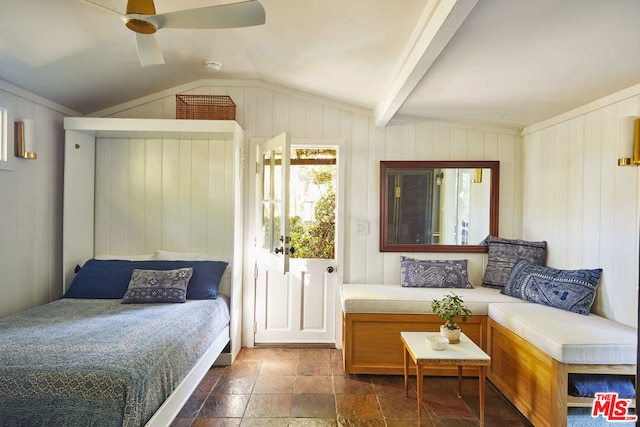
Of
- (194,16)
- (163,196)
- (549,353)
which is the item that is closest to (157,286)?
(163,196)

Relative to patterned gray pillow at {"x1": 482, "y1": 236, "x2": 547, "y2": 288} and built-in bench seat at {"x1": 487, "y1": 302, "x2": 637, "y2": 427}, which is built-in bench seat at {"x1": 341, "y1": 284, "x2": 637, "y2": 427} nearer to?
built-in bench seat at {"x1": 487, "y1": 302, "x2": 637, "y2": 427}

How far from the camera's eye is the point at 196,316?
103 inches

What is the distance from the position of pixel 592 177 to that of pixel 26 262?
4.29 metres

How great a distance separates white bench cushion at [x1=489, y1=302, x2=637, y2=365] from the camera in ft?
6.81

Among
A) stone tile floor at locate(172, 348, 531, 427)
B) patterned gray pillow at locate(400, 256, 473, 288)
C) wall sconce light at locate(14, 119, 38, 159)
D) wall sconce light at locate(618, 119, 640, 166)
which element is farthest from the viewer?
patterned gray pillow at locate(400, 256, 473, 288)

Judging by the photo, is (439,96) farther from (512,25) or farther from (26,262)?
(26,262)

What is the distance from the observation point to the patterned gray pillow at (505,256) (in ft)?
10.9

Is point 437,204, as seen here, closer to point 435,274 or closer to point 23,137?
point 435,274

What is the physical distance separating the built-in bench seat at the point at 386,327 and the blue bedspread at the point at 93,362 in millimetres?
1153

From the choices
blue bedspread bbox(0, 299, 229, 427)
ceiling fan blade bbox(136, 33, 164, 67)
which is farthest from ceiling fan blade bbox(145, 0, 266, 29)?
blue bedspread bbox(0, 299, 229, 427)

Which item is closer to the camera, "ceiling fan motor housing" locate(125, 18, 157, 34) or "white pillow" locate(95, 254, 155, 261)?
"ceiling fan motor housing" locate(125, 18, 157, 34)

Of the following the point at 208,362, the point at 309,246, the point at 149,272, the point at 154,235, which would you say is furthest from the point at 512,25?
the point at 309,246

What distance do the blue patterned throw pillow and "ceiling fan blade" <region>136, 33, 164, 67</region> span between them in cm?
308

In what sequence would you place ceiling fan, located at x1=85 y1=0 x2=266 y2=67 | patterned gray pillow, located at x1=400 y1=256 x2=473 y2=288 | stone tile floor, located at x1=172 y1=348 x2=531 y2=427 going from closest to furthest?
1. ceiling fan, located at x1=85 y1=0 x2=266 y2=67
2. stone tile floor, located at x1=172 y1=348 x2=531 y2=427
3. patterned gray pillow, located at x1=400 y1=256 x2=473 y2=288
